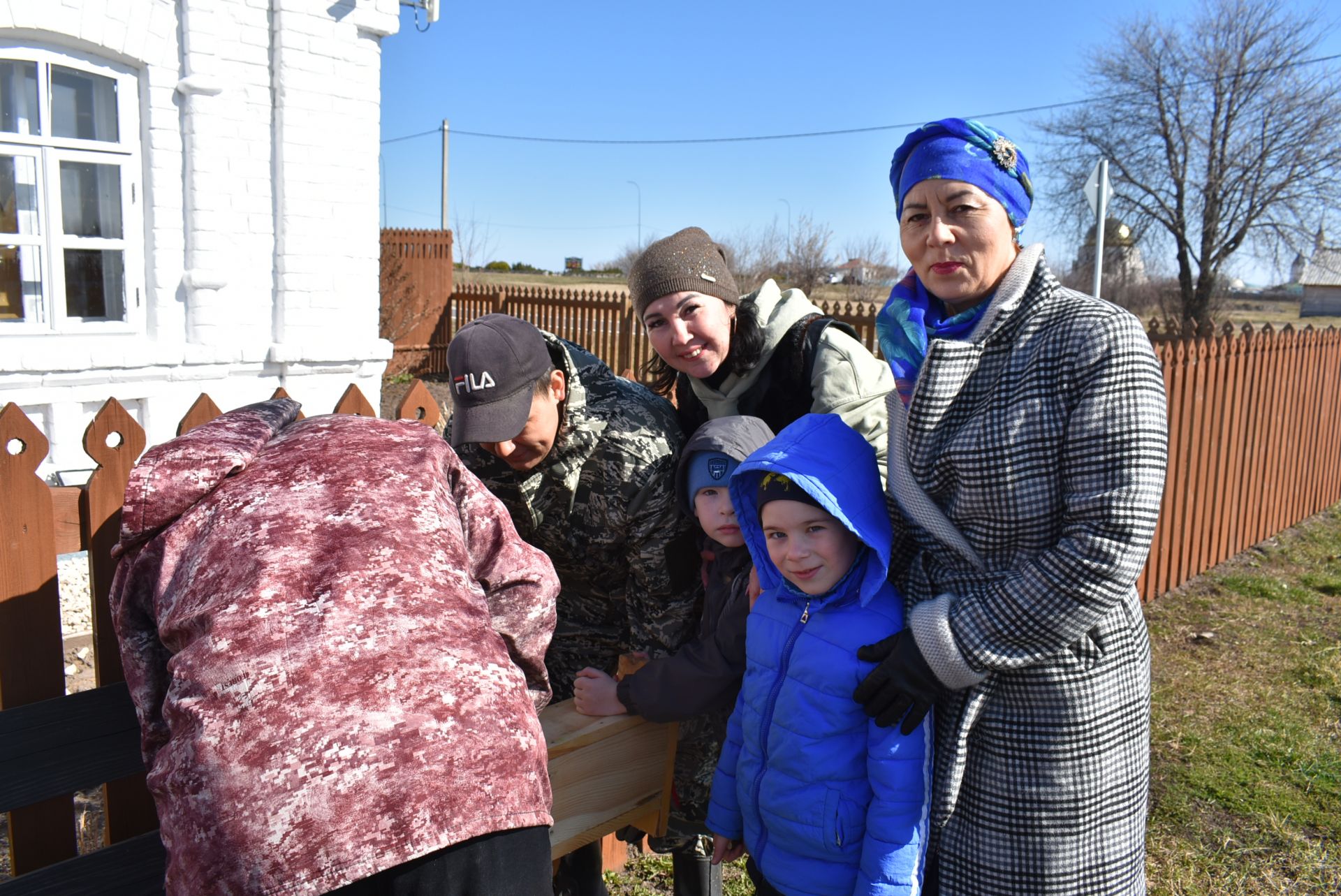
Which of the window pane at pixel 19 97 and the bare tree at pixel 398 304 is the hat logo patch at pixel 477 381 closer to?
the window pane at pixel 19 97

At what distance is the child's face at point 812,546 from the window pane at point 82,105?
594 centimetres

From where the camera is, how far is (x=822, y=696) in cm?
190

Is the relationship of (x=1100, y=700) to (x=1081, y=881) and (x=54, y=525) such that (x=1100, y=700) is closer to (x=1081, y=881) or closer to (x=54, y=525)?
(x=1081, y=881)

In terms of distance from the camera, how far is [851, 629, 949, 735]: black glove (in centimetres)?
177

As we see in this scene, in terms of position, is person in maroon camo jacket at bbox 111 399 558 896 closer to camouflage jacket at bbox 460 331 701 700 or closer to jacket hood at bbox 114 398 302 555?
jacket hood at bbox 114 398 302 555

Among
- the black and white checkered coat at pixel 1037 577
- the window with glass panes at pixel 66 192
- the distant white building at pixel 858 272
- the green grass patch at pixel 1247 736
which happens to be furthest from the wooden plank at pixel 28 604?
the distant white building at pixel 858 272

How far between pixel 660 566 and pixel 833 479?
2.15 feet

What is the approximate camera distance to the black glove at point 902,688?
1.77m

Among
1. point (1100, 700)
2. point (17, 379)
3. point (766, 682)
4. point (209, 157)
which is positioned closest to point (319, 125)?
point (209, 157)

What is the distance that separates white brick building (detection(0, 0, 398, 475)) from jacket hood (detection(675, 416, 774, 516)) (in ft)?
16.7

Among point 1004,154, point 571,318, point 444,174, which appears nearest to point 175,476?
point 1004,154

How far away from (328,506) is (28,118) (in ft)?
19.1

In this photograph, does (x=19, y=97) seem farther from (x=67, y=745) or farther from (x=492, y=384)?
(x=492, y=384)

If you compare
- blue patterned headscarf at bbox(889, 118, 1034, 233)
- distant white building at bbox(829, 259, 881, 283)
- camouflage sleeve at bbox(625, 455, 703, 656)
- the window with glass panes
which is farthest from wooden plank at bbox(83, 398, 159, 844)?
distant white building at bbox(829, 259, 881, 283)
